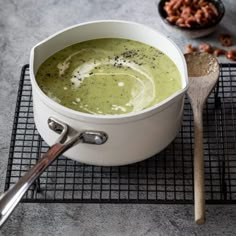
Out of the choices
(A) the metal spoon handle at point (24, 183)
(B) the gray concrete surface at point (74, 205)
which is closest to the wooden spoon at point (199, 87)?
(B) the gray concrete surface at point (74, 205)

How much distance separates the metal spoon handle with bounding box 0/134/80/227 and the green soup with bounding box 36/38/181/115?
0.36 ft

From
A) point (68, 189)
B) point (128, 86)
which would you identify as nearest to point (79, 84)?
point (128, 86)

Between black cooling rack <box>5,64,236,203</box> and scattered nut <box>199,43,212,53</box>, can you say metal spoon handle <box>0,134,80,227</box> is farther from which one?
scattered nut <box>199,43,212,53</box>

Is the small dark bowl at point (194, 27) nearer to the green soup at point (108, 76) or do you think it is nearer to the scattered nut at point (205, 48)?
the scattered nut at point (205, 48)

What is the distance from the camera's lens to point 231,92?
1.33m

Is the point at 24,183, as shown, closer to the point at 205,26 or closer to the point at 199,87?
the point at 199,87

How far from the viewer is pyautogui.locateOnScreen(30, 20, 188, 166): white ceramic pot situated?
1.09 m

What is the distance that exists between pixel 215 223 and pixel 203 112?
26cm

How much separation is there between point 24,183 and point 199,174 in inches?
12.0

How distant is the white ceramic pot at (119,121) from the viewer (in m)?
1.09

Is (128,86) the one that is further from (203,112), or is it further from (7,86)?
(7,86)

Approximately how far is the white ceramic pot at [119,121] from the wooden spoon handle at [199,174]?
41 millimetres

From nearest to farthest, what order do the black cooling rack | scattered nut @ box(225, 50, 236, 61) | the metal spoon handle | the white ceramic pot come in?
the metal spoon handle, the white ceramic pot, the black cooling rack, scattered nut @ box(225, 50, 236, 61)

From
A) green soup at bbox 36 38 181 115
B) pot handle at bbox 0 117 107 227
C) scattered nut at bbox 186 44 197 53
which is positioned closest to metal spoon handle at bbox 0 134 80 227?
pot handle at bbox 0 117 107 227
